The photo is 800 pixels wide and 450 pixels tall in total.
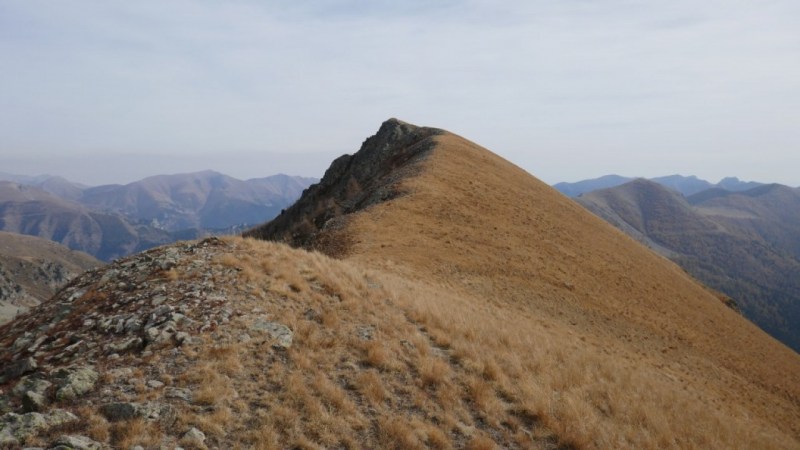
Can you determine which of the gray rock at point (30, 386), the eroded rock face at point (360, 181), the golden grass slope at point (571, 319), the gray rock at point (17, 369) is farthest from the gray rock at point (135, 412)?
the eroded rock face at point (360, 181)

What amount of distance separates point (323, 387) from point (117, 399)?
3.87 m

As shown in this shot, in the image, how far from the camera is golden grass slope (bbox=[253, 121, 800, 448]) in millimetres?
12523

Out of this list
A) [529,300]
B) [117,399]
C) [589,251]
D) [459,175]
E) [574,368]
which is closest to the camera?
[117,399]

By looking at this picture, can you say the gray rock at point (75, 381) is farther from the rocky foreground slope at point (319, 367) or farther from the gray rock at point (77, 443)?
the gray rock at point (77, 443)

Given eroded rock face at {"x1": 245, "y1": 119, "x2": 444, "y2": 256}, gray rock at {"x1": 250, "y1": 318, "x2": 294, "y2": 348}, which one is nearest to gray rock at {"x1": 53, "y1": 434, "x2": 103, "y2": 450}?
gray rock at {"x1": 250, "y1": 318, "x2": 294, "y2": 348}

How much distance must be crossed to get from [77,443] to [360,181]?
4821 cm

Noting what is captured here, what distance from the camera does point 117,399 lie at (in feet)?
27.5

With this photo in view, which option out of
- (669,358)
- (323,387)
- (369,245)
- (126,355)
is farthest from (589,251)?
(126,355)

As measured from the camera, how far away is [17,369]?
31.6 feet

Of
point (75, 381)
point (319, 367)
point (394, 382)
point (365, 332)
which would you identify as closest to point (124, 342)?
point (75, 381)

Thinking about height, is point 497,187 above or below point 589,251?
above

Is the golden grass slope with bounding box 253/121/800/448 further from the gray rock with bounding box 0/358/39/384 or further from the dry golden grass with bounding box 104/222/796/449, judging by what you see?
the gray rock with bounding box 0/358/39/384

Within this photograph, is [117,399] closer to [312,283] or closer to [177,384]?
[177,384]

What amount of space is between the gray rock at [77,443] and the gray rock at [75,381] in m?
1.43
